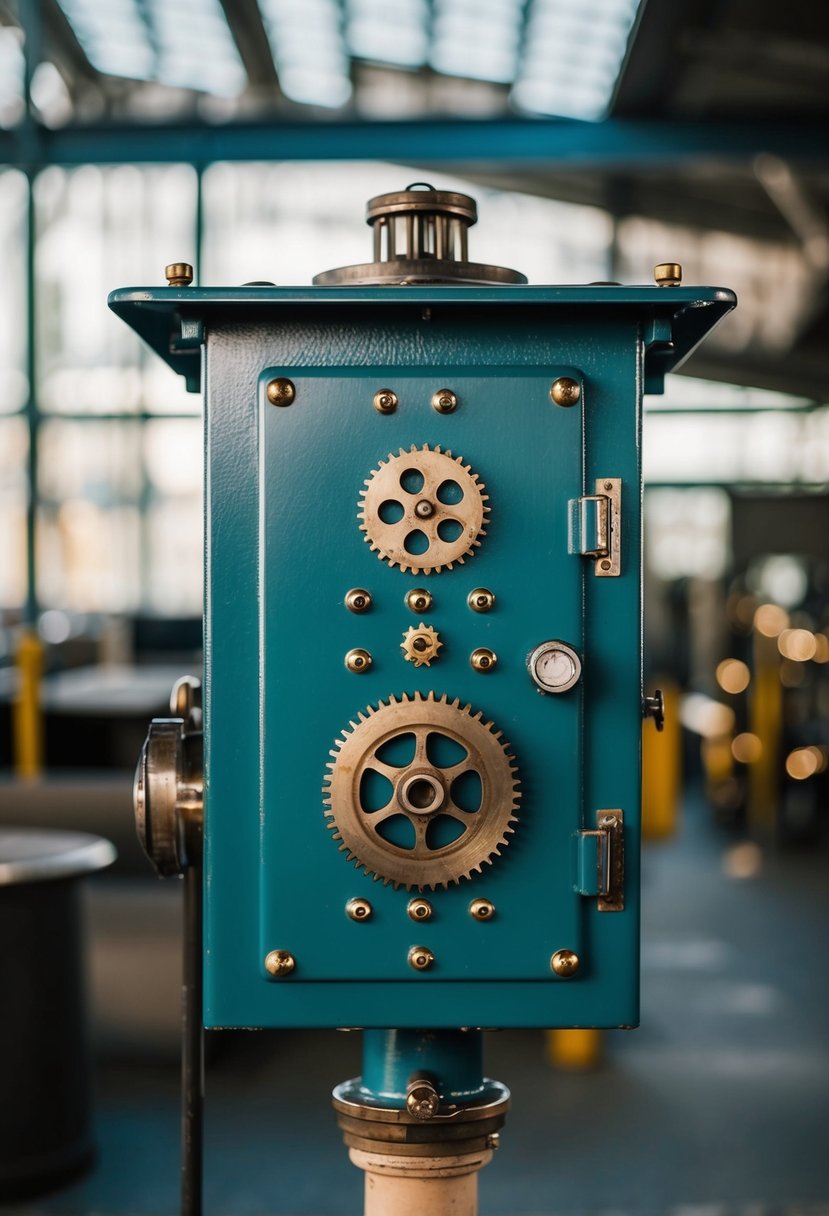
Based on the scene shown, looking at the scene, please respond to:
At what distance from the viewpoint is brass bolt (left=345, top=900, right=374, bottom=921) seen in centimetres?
126

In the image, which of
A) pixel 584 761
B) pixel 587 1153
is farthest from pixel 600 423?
pixel 587 1153

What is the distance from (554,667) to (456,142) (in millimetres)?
5632

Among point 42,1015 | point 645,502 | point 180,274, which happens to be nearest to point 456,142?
point 645,502

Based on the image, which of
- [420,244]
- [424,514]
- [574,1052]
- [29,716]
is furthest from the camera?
[29,716]

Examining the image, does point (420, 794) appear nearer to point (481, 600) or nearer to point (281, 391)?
point (481, 600)

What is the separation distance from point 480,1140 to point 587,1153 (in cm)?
203

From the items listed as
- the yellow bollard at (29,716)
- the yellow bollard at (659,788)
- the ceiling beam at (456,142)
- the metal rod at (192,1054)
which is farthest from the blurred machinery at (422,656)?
the ceiling beam at (456,142)

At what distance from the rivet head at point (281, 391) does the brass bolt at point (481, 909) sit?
48 cm

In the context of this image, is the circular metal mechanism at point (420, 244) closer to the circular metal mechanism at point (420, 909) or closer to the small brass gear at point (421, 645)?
the small brass gear at point (421, 645)

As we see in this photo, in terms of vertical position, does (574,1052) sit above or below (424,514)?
below

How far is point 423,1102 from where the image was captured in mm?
1319

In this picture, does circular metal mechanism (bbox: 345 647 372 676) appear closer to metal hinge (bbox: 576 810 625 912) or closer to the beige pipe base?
metal hinge (bbox: 576 810 625 912)

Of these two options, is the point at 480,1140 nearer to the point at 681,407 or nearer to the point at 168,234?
the point at 681,407

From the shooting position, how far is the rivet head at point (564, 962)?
1.27m
